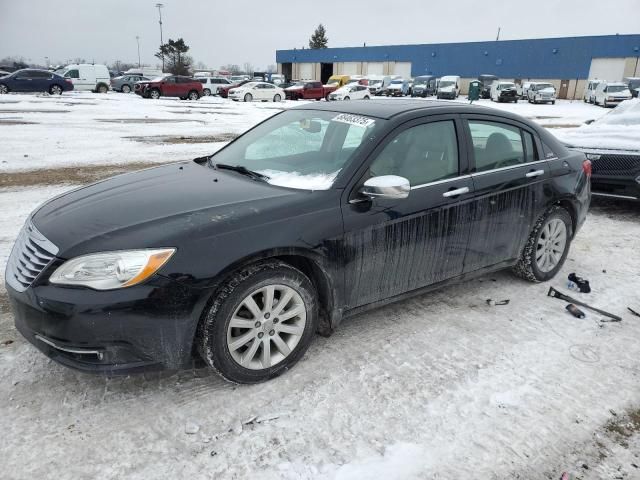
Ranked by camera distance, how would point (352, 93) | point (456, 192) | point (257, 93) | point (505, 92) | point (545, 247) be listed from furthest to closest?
point (505, 92)
point (352, 93)
point (257, 93)
point (545, 247)
point (456, 192)

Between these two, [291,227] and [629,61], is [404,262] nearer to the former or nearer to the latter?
[291,227]

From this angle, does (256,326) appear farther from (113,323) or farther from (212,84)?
(212,84)

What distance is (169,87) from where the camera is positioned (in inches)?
1280

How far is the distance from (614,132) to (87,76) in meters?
36.5

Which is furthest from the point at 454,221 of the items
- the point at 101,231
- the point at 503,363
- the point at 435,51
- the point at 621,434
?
the point at 435,51

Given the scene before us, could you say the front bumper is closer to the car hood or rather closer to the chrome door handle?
the car hood

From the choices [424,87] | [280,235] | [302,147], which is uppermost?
[424,87]

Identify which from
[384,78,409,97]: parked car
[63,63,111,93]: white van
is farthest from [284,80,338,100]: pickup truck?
[63,63,111,93]: white van

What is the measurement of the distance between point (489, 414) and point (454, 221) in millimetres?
1375

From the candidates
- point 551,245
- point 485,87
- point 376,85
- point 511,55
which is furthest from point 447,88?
point 551,245

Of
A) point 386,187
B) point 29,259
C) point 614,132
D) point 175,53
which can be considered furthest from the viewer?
point 175,53

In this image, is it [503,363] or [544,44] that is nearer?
[503,363]

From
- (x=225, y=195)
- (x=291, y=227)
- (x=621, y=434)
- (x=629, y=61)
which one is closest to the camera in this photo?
(x=621, y=434)

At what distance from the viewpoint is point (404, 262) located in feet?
11.1
